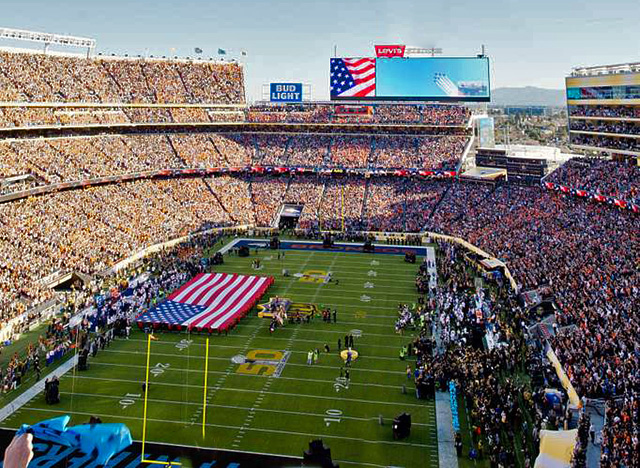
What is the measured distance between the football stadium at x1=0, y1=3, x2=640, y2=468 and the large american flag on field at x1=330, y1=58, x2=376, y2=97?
6.9 inches

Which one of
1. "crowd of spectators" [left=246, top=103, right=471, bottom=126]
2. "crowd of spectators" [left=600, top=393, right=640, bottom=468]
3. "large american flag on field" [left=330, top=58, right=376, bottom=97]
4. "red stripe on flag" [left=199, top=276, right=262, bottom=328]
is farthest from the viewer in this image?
"crowd of spectators" [left=246, top=103, right=471, bottom=126]

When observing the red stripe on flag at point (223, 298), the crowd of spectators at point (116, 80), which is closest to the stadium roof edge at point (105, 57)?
the crowd of spectators at point (116, 80)

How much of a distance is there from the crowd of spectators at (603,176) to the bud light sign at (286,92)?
81.8 ft

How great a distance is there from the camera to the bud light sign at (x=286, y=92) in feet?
181

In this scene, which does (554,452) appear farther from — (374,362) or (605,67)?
(605,67)

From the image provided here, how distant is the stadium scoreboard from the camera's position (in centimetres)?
5006

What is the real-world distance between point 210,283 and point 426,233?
17.6 meters

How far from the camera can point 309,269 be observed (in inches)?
1316

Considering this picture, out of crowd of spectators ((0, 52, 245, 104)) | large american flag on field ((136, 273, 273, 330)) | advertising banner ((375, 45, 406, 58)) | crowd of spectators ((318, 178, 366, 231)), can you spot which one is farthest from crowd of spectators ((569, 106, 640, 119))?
crowd of spectators ((0, 52, 245, 104))

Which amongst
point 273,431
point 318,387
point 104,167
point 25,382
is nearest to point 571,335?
point 318,387

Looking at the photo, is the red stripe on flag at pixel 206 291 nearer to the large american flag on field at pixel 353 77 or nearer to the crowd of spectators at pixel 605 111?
the crowd of spectators at pixel 605 111

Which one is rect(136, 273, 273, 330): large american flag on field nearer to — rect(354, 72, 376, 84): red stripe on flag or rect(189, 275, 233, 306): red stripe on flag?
rect(189, 275, 233, 306): red stripe on flag

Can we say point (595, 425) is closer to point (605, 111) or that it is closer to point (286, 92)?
point (605, 111)

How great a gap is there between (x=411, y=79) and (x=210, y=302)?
32.4 metres
